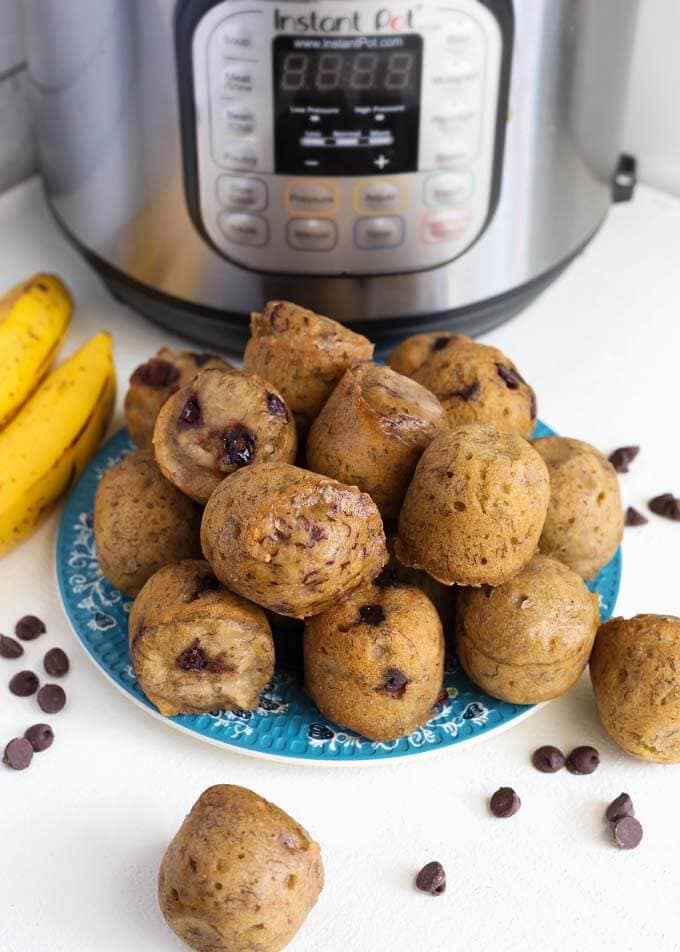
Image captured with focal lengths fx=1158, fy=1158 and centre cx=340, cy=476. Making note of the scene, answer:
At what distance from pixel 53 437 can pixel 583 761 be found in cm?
52

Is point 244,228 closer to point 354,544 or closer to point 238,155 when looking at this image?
point 238,155

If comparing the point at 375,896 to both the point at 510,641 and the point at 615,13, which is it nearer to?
the point at 510,641

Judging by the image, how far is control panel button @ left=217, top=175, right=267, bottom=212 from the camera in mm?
1021

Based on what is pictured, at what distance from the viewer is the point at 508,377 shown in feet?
2.99

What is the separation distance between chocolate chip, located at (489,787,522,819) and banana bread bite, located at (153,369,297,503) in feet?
0.91

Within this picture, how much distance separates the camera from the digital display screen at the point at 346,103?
0.94 m

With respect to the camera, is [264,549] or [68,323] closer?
[264,549]

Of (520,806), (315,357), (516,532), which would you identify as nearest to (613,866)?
(520,806)

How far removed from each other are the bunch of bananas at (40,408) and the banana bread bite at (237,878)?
1.20 ft

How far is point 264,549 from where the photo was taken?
74 centimetres

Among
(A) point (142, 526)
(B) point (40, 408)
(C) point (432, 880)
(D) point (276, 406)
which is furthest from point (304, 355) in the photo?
(C) point (432, 880)

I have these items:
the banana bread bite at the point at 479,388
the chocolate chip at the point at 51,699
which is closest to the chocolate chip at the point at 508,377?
the banana bread bite at the point at 479,388

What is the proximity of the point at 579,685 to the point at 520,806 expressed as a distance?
4.8 inches

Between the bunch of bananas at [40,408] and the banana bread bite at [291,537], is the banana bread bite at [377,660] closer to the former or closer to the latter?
the banana bread bite at [291,537]
